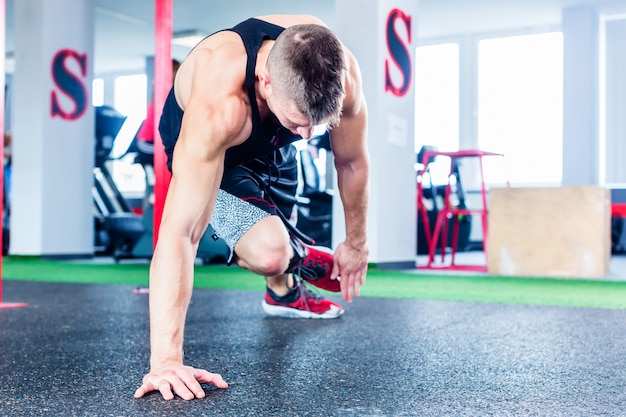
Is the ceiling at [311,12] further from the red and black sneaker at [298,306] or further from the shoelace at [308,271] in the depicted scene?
A: the shoelace at [308,271]

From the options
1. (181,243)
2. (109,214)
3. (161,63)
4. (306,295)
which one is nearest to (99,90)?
(109,214)

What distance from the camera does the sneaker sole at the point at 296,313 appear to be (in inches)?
106

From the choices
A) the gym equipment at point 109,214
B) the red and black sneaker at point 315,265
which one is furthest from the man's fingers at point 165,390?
the gym equipment at point 109,214

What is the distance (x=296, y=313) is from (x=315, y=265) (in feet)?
Result: 1.69

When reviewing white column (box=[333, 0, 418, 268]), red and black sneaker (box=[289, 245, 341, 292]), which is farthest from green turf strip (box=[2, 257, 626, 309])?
red and black sneaker (box=[289, 245, 341, 292])

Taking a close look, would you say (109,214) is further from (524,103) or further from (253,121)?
(253,121)

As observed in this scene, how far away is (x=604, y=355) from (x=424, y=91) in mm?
8781

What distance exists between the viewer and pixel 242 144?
181 centimetres

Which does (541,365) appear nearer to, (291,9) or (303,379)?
(303,379)

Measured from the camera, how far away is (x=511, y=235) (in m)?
4.98

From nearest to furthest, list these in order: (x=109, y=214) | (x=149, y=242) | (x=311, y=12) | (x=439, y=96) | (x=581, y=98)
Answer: (x=149, y=242) → (x=109, y=214) → (x=581, y=98) → (x=311, y=12) → (x=439, y=96)

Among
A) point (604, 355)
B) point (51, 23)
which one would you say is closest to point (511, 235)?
point (604, 355)

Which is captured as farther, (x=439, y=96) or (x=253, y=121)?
(x=439, y=96)

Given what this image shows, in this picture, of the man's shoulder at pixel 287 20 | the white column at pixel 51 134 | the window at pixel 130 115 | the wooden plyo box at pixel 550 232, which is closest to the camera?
the man's shoulder at pixel 287 20
